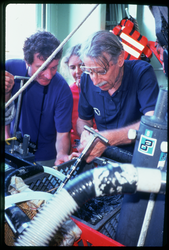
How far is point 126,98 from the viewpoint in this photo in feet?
4.99

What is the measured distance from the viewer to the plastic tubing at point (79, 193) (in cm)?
50

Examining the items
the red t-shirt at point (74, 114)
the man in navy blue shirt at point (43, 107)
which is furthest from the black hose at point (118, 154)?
the red t-shirt at point (74, 114)

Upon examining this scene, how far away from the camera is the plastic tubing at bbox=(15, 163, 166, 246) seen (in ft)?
1.63

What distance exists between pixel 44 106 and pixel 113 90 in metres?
0.57

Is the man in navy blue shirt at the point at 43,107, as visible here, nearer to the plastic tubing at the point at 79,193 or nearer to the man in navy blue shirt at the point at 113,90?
the man in navy blue shirt at the point at 113,90

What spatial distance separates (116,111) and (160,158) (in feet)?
3.23

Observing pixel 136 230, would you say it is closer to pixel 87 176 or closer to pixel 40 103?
pixel 87 176

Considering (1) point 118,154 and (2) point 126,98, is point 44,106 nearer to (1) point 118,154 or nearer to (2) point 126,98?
(2) point 126,98

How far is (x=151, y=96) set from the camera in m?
1.36

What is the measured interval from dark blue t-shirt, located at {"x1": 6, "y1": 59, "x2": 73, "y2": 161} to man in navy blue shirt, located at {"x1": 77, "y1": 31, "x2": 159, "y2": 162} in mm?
138

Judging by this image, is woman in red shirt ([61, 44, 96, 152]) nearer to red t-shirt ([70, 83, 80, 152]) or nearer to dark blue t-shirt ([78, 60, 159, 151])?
red t-shirt ([70, 83, 80, 152])

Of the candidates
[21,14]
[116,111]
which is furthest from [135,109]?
[21,14]

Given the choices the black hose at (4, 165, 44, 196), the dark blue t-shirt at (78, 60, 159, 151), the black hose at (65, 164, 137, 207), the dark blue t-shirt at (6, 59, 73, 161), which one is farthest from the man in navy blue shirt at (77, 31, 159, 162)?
the black hose at (65, 164, 137, 207)

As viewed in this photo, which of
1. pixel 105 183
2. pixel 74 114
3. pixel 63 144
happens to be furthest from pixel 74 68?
pixel 105 183
